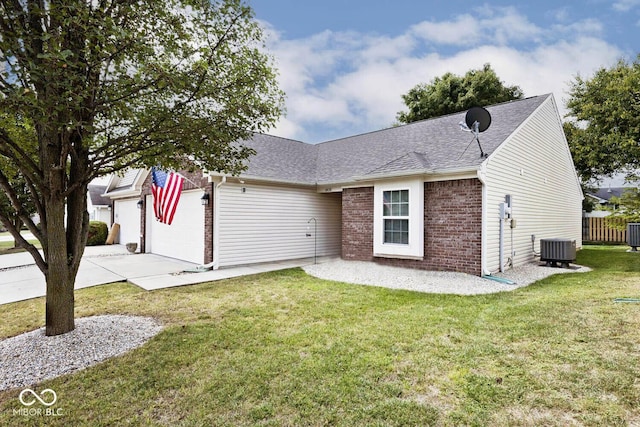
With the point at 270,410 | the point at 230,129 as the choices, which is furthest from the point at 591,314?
the point at 230,129

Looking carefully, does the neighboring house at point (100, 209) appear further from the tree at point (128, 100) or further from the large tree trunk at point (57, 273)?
the large tree trunk at point (57, 273)

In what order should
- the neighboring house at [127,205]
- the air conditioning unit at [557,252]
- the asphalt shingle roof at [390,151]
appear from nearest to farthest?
1. the asphalt shingle roof at [390,151]
2. the air conditioning unit at [557,252]
3. the neighboring house at [127,205]

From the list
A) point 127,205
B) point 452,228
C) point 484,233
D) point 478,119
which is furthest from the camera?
point 127,205

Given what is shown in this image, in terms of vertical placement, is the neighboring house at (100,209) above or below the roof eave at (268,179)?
below

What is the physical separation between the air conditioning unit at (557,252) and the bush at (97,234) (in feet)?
66.8

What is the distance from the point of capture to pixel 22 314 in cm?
558

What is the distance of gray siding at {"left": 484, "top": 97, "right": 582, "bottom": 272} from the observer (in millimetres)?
8422

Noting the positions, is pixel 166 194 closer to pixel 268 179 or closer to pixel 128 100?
pixel 268 179

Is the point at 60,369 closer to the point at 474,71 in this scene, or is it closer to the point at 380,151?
the point at 380,151

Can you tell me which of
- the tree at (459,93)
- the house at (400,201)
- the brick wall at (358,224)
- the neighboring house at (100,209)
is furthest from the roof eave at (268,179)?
the tree at (459,93)

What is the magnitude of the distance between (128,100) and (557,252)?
11.4 m

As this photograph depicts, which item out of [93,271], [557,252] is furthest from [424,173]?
[93,271]

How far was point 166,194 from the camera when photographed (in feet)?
32.3

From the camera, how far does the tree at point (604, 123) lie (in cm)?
1712
